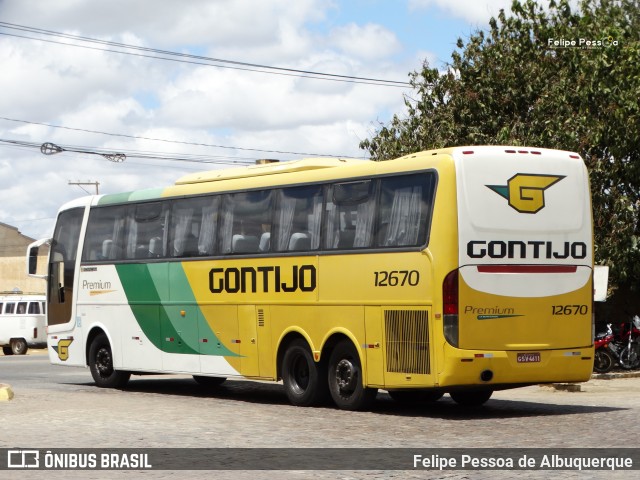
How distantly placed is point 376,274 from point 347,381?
163cm

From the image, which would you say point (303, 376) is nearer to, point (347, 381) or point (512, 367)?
point (347, 381)

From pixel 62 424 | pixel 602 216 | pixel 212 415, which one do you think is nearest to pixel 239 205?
pixel 212 415

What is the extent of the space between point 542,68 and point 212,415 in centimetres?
1730

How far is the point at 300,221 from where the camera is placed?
19.2m

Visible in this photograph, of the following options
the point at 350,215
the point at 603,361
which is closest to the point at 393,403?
the point at 350,215

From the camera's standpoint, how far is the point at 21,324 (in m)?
46.6

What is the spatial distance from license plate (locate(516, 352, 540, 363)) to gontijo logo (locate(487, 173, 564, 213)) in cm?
184

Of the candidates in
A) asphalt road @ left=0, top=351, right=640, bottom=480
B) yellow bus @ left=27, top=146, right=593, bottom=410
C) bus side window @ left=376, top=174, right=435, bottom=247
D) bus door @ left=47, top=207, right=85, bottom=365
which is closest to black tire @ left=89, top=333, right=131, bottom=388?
bus door @ left=47, top=207, right=85, bottom=365

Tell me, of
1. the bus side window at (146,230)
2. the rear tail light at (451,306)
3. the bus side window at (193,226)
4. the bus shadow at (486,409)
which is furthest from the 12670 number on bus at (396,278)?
the bus side window at (146,230)

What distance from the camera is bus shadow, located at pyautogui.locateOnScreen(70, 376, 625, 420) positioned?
58.6 ft

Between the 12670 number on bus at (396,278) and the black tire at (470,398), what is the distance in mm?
2694

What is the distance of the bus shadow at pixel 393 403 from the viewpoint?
17859 mm

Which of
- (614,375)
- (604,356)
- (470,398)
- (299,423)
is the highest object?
(604,356)

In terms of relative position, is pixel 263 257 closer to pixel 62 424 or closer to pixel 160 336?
pixel 160 336
